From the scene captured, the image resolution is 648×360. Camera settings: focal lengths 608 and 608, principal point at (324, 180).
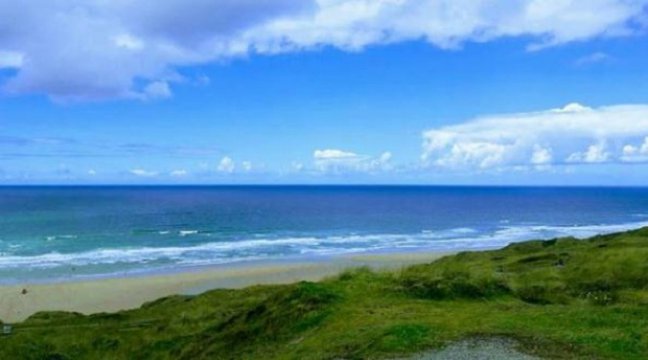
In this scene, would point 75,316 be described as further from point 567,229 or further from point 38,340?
point 567,229

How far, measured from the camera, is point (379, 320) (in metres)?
15.4

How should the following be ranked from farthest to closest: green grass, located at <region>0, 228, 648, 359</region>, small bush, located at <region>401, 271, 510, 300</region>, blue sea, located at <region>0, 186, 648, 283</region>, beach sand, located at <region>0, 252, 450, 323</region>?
blue sea, located at <region>0, 186, 648, 283</region>
beach sand, located at <region>0, 252, 450, 323</region>
small bush, located at <region>401, 271, 510, 300</region>
green grass, located at <region>0, 228, 648, 359</region>

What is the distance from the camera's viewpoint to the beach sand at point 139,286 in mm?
31203

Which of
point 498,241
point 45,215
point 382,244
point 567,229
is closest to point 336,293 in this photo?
point 382,244

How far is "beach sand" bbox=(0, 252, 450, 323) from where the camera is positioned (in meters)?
31.2

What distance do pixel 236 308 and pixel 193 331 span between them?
1953 millimetres

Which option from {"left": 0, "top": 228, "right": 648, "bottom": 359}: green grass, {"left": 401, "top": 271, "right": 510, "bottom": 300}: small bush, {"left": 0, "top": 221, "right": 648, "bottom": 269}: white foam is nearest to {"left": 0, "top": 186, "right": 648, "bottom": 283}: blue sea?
{"left": 0, "top": 221, "right": 648, "bottom": 269}: white foam

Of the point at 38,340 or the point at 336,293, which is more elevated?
the point at 336,293

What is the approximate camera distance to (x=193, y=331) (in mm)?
18828

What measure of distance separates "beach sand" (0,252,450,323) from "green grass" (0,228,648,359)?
793 cm

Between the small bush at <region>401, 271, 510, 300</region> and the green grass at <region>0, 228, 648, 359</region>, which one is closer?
the green grass at <region>0, 228, 648, 359</region>

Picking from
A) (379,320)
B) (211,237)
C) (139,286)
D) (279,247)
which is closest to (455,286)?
(379,320)

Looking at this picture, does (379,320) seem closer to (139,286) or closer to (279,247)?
(139,286)

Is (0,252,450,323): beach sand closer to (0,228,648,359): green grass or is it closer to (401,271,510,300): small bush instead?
(0,228,648,359): green grass
